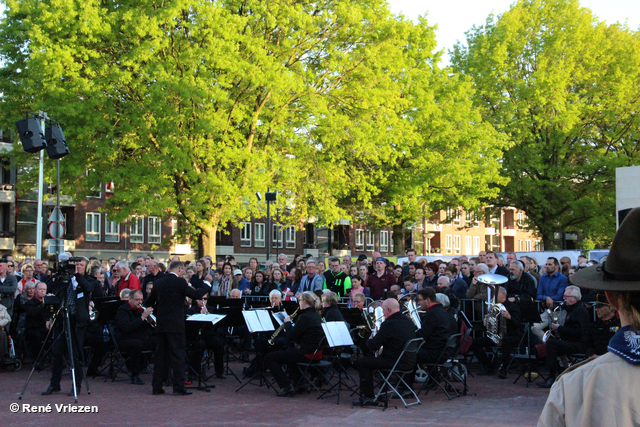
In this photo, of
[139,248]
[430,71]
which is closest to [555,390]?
[430,71]

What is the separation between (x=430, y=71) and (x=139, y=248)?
2895 cm

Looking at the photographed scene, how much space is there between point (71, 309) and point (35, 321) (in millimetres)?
4553

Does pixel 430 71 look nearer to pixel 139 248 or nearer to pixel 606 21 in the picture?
pixel 606 21

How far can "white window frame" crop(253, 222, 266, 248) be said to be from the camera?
61.9m

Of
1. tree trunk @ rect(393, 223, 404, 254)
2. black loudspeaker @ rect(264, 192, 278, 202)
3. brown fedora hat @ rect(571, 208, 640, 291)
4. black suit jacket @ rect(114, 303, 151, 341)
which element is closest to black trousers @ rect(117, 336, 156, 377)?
black suit jacket @ rect(114, 303, 151, 341)

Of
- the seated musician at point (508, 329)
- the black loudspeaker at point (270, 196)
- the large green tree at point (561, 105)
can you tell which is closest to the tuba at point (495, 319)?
the seated musician at point (508, 329)

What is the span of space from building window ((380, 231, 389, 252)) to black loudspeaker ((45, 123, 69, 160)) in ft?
191

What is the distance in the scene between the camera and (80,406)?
1034cm

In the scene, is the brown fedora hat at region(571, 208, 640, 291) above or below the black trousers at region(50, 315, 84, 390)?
above

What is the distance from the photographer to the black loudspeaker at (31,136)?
50.2ft

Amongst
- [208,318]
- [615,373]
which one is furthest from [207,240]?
[615,373]

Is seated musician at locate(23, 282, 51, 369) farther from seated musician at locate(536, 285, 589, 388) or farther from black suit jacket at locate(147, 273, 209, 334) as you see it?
seated musician at locate(536, 285, 589, 388)

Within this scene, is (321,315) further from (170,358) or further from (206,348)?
(170,358)

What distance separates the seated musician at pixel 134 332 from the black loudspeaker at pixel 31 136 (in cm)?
459
